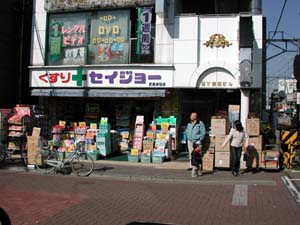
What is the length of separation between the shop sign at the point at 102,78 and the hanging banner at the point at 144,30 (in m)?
0.95

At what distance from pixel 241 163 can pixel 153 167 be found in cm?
301

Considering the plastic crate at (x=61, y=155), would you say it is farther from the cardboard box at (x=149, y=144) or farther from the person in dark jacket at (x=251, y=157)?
the person in dark jacket at (x=251, y=157)

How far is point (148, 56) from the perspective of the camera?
19.0 meters

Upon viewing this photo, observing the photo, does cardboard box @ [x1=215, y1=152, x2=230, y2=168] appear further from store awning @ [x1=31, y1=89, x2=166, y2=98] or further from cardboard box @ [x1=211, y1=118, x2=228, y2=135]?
store awning @ [x1=31, y1=89, x2=166, y2=98]

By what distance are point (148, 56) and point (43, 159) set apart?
6421mm

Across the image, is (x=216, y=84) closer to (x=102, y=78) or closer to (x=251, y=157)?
(x=251, y=157)

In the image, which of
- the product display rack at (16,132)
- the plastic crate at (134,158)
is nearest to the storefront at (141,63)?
the product display rack at (16,132)

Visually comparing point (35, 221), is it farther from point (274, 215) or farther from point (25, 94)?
point (25, 94)

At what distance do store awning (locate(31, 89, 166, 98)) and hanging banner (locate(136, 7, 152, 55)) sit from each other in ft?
5.44

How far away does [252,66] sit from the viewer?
17016 millimetres

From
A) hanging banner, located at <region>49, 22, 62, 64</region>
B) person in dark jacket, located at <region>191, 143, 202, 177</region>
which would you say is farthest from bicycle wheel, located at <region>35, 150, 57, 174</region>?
hanging banner, located at <region>49, 22, 62, 64</region>

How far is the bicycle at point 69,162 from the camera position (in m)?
14.4

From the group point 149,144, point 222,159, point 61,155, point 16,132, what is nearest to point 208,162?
point 222,159

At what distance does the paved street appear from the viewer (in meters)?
8.30
